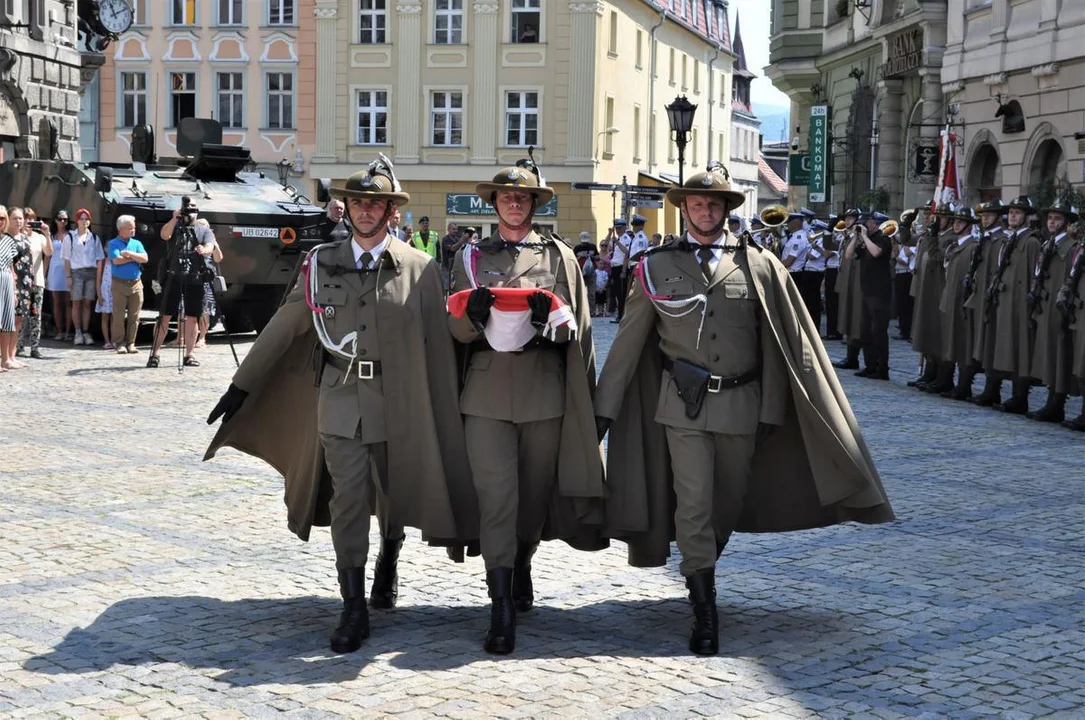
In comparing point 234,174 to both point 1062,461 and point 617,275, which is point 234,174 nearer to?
point 617,275

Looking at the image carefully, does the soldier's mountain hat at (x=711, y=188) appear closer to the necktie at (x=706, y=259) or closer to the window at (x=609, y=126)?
the necktie at (x=706, y=259)

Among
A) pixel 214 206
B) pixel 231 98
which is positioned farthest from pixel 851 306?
pixel 231 98

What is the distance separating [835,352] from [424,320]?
662 inches

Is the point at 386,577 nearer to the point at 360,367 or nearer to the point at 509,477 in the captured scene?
the point at 509,477

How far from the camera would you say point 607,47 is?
52.0m

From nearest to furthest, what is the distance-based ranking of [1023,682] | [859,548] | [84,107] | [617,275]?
[1023,682] < [859,548] < [617,275] < [84,107]

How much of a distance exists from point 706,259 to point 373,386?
1468mm

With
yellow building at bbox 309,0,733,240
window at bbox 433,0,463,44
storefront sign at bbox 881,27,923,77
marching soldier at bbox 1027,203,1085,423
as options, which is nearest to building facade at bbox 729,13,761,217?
yellow building at bbox 309,0,733,240

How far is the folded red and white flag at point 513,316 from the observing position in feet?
22.3

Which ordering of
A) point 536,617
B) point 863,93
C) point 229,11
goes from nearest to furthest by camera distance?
point 536,617, point 863,93, point 229,11

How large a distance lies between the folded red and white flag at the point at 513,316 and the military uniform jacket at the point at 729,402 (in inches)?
14.4

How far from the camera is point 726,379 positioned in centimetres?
701

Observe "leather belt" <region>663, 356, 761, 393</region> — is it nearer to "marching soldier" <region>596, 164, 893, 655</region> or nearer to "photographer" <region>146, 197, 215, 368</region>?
"marching soldier" <region>596, 164, 893, 655</region>

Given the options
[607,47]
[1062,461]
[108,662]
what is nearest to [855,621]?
[108,662]
